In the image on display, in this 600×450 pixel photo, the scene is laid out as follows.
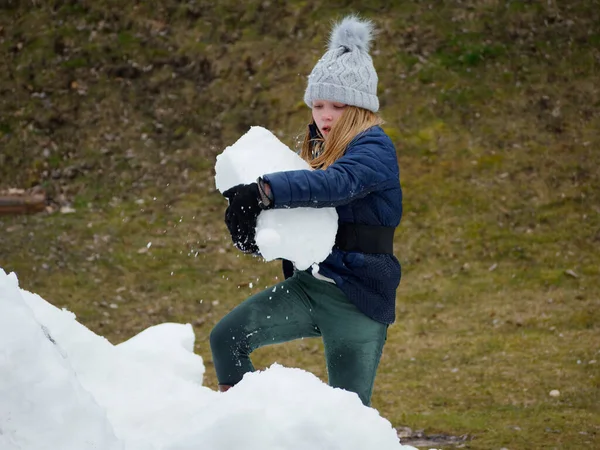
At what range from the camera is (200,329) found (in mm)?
9344

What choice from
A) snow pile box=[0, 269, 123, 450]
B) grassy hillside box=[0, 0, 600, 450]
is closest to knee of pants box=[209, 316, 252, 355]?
snow pile box=[0, 269, 123, 450]

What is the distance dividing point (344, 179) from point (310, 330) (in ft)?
2.65

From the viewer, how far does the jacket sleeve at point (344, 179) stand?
3.91m

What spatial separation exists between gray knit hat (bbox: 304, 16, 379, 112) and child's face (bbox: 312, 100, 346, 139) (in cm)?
3

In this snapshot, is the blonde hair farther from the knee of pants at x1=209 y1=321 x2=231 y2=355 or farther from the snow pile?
the snow pile

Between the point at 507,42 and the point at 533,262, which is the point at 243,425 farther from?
the point at 507,42

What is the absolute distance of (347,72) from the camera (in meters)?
4.55

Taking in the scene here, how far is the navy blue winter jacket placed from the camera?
4109 mm

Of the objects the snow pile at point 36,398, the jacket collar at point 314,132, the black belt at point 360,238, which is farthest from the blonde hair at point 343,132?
the snow pile at point 36,398

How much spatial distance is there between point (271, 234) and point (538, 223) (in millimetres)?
7634

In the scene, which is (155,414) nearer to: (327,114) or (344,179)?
(344,179)

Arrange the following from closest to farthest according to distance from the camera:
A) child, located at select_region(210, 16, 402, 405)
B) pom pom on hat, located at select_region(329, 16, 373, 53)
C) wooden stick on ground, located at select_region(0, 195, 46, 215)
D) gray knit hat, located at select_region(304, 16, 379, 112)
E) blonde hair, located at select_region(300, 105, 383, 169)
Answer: child, located at select_region(210, 16, 402, 405)
blonde hair, located at select_region(300, 105, 383, 169)
gray knit hat, located at select_region(304, 16, 379, 112)
pom pom on hat, located at select_region(329, 16, 373, 53)
wooden stick on ground, located at select_region(0, 195, 46, 215)

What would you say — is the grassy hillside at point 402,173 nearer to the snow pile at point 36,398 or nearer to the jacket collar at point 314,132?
the jacket collar at point 314,132

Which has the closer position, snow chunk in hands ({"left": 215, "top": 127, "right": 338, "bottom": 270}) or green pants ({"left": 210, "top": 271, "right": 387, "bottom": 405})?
snow chunk in hands ({"left": 215, "top": 127, "right": 338, "bottom": 270})
